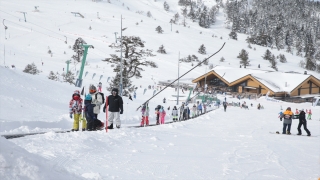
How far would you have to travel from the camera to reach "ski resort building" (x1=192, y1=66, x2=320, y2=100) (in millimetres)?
51125

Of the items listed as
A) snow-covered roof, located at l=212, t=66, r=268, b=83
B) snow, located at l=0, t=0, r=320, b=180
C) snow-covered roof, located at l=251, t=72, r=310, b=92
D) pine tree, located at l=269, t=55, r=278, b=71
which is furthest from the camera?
pine tree, located at l=269, t=55, r=278, b=71

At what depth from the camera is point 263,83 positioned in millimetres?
50281

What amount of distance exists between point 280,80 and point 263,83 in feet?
17.4

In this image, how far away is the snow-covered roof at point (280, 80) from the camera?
50969 mm

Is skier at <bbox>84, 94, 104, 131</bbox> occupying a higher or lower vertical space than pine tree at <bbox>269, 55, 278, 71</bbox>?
lower

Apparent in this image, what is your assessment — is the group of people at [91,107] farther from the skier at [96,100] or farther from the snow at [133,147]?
the snow at [133,147]

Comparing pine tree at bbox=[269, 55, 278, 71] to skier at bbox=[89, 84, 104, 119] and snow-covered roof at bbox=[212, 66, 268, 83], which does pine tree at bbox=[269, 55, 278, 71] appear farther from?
skier at bbox=[89, 84, 104, 119]

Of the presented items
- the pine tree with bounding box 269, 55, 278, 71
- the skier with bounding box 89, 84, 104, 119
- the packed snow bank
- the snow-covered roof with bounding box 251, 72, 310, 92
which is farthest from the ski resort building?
the packed snow bank

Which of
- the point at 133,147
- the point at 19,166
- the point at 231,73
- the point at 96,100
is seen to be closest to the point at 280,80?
the point at 231,73

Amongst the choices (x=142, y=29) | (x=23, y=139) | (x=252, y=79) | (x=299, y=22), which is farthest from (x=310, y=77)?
(x=299, y=22)

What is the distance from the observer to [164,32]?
9112 cm

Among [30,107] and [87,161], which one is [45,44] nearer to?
[30,107]

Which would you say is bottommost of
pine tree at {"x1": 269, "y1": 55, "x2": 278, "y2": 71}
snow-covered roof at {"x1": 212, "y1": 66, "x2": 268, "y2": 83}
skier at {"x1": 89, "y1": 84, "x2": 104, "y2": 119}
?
skier at {"x1": 89, "y1": 84, "x2": 104, "y2": 119}

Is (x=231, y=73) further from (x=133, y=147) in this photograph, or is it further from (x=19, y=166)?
(x=19, y=166)
